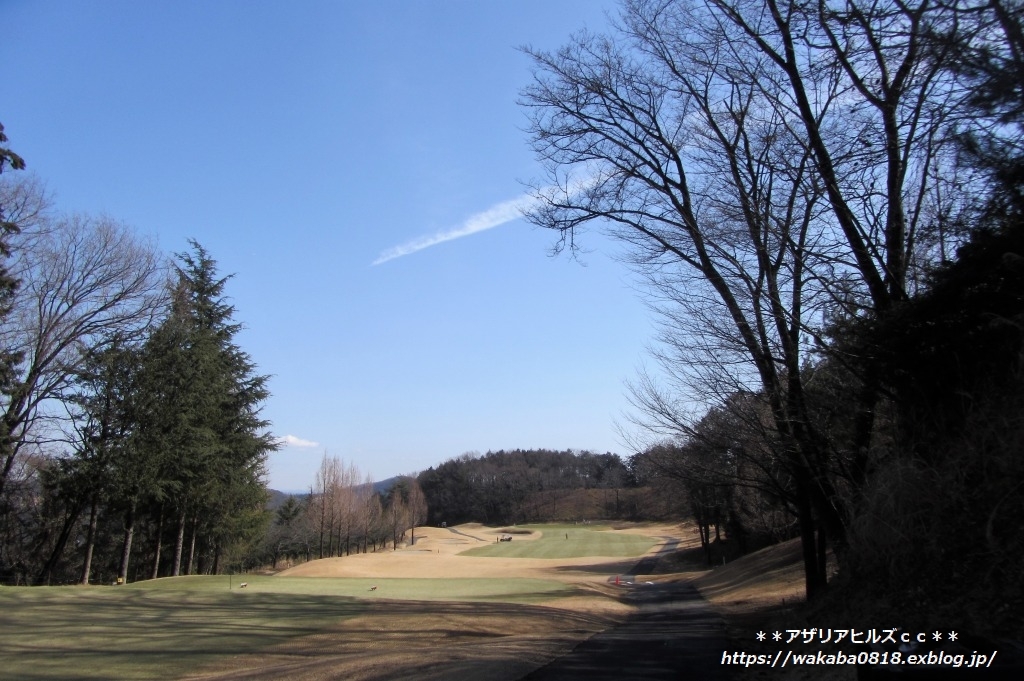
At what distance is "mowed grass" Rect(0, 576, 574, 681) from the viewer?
12.3 meters

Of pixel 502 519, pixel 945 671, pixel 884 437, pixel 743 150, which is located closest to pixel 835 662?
pixel 945 671

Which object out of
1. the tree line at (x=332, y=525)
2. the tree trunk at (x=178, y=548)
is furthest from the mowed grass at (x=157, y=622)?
the tree line at (x=332, y=525)

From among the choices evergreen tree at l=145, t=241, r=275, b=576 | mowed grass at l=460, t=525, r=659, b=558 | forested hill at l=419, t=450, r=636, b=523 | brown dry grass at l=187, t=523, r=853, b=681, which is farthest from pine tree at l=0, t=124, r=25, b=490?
forested hill at l=419, t=450, r=636, b=523

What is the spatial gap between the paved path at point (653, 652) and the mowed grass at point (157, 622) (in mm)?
7449

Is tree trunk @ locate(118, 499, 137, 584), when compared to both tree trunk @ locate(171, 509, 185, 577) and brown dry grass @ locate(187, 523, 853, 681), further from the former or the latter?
brown dry grass @ locate(187, 523, 853, 681)

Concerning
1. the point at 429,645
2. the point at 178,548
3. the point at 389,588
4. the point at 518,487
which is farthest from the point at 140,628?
the point at 518,487

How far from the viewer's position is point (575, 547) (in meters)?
71.3

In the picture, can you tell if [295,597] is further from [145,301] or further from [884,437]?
[884,437]

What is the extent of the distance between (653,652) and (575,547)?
63.4 meters

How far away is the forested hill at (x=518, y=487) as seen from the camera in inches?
5092

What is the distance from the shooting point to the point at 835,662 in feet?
22.1

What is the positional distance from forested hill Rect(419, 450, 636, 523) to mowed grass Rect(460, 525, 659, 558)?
38.0 meters

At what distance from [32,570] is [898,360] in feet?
158

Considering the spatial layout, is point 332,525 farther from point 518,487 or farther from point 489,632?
point 518,487
